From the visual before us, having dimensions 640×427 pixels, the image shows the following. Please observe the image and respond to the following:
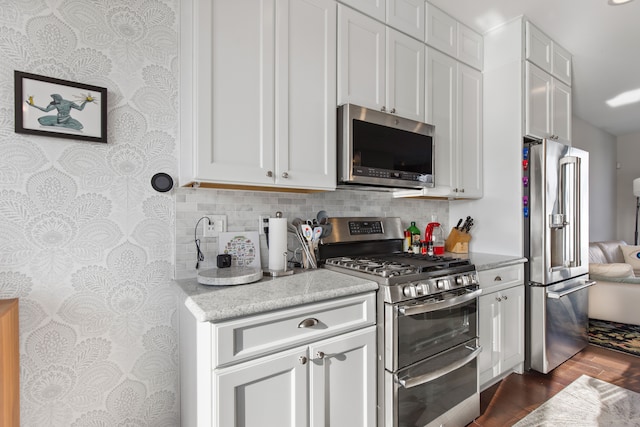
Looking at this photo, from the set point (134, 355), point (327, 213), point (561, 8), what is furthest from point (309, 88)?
point (561, 8)

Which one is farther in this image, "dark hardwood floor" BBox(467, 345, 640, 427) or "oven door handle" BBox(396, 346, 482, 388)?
"dark hardwood floor" BBox(467, 345, 640, 427)

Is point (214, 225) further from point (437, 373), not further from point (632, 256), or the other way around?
point (632, 256)

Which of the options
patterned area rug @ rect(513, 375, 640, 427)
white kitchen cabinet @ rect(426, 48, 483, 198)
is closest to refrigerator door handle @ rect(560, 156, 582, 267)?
white kitchen cabinet @ rect(426, 48, 483, 198)

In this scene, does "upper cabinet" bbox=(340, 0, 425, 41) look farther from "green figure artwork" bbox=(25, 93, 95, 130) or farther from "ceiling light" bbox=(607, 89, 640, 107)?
"ceiling light" bbox=(607, 89, 640, 107)

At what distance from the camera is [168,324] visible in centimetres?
158

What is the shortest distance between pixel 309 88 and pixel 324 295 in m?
1.06

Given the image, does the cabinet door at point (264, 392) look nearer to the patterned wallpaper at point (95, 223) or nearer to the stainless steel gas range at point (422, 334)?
the stainless steel gas range at point (422, 334)

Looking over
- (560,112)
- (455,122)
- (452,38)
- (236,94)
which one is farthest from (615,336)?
(236,94)

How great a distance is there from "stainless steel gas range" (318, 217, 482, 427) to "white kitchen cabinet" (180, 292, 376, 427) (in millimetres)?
80

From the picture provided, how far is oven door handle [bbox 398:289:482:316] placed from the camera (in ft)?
4.98

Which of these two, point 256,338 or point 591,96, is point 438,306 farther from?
point 591,96

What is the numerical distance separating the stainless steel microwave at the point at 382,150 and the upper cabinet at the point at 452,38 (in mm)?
703

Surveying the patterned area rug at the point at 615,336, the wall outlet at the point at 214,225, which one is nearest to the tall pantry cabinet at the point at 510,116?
the patterned area rug at the point at 615,336

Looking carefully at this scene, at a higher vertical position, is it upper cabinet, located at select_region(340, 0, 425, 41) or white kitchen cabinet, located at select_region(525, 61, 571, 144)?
upper cabinet, located at select_region(340, 0, 425, 41)
